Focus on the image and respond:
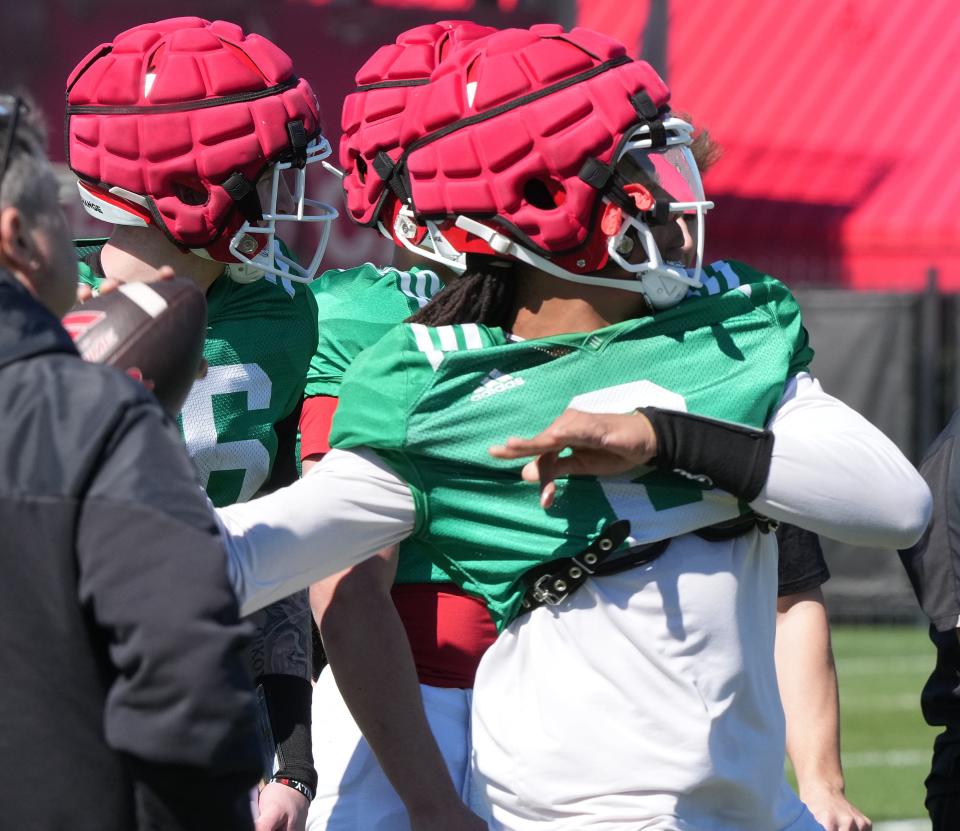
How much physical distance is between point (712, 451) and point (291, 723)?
1.05 metres

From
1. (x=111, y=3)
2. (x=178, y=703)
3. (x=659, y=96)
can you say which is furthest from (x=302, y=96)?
(x=111, y=3)

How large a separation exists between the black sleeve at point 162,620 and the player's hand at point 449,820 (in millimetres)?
549

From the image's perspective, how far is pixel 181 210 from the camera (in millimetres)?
2846

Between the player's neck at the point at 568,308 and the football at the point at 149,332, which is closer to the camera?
the football at the point at 149,332

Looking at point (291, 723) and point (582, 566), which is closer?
point (582, 566)

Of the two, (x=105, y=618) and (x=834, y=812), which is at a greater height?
(x=105, y=618)

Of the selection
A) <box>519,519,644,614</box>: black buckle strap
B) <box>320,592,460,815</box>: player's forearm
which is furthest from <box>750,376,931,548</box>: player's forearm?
<box>320,592,460,815</box>: player's forearm

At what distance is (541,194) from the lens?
7.38ft

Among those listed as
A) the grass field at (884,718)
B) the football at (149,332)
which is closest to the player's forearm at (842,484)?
the football at (149,332)

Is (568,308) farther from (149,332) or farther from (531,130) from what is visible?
(149,332)

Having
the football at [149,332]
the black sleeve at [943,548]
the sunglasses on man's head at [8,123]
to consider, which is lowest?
the black sleeve at [943,548]

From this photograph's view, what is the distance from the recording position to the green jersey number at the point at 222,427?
113 inches

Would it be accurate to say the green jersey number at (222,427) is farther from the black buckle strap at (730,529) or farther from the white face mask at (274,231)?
the black buckle strap at (730,529)

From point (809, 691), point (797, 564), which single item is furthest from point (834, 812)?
point (797, 564)
